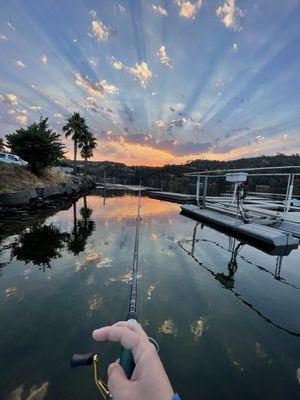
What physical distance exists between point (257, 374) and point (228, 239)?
20.3 ft

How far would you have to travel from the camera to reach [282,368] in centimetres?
269

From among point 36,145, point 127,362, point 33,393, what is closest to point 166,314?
point 33,393

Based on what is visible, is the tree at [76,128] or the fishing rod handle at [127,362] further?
the tree at [76,128]

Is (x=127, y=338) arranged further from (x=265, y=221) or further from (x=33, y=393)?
(x=265, y=221)

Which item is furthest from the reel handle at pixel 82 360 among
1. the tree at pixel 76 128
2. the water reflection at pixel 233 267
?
the tree at pixel 76 128

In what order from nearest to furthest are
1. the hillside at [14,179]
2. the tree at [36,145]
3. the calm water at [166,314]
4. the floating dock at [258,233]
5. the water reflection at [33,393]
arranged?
the water reflection at [33,393] < the calm water at [166,314] < the floating dock at [258,233] < the hillside at [14,179] < the tree at [36,145]

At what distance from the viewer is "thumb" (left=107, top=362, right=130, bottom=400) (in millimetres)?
777

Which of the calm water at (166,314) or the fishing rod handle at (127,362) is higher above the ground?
the fishing rod handle at (127,362)

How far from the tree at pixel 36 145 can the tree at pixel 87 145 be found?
27263 millimetres

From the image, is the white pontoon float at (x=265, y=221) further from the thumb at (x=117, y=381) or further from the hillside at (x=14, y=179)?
the hillside at (x=14, y=179)

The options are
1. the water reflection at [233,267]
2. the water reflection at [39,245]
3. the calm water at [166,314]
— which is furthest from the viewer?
the water reflection at [39,245]

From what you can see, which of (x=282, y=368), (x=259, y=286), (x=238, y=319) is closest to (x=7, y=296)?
(x=238, y=319)

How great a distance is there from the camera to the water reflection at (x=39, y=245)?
19.2 ft

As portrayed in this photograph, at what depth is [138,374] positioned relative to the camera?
30.1 inches
